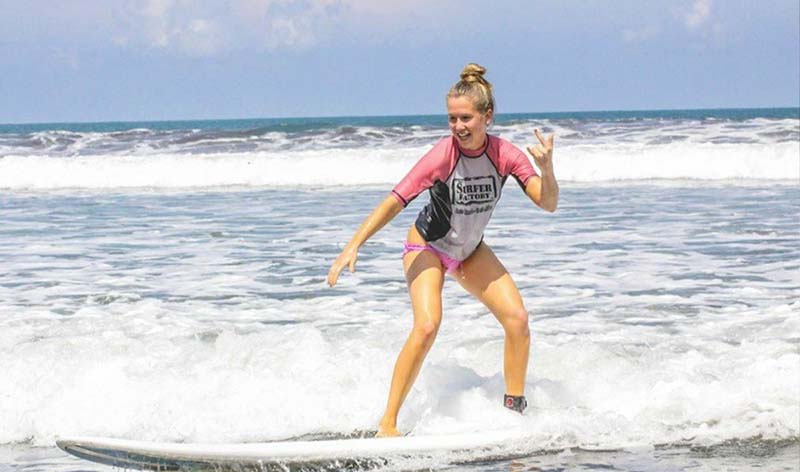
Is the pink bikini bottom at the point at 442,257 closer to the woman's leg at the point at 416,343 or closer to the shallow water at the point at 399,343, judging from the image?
the woman's leg at the point at 416,343

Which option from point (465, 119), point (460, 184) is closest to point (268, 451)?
point (460, 184)

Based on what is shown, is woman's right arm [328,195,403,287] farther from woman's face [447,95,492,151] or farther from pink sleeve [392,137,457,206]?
woman's face [447,95,492,151]

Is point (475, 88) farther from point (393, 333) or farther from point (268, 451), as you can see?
point (393, 333)

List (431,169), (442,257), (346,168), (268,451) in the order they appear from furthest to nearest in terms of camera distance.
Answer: (346,168), (442,257), (431,169), (268,451)

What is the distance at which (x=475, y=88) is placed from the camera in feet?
16.8

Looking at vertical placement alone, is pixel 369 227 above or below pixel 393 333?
above

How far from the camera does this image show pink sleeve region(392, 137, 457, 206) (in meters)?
5.23

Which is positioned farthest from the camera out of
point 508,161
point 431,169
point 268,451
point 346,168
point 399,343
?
point 346,168

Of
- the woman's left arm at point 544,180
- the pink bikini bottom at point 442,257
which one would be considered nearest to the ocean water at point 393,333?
the pink bikini bottom at point 442,257

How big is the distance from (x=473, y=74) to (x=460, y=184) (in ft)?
1.80

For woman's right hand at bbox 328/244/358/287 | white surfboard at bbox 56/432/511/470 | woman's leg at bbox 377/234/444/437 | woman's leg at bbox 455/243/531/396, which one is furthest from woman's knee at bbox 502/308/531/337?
woman's right hand at bbox 328/244/358/287

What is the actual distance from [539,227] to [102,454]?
8793 mm

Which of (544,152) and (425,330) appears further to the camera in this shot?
(425,330)

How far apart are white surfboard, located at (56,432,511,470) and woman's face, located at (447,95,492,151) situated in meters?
1.43
